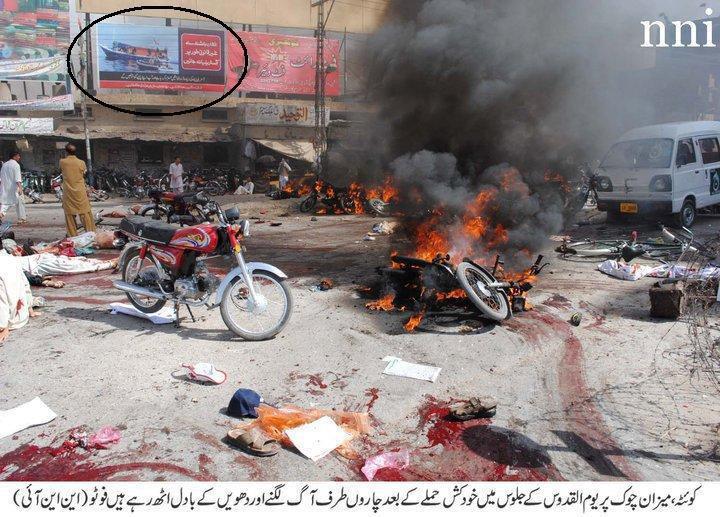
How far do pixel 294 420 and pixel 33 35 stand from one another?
28574mm

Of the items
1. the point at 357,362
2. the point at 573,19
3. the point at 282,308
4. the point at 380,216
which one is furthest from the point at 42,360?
the point at 380,216

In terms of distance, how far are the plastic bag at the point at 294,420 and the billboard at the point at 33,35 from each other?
27.2 meters

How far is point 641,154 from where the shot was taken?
11797 millimetres

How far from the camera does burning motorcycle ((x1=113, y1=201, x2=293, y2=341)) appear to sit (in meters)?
5.33

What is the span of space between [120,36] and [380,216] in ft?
63.3

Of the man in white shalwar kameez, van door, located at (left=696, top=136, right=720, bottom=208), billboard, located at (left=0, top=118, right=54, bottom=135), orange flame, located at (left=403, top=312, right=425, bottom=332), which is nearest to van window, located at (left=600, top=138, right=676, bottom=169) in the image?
van door, located at (left=696, top=136, right=720, bottom=208)

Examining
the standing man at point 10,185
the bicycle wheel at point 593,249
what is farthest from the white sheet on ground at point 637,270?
the standing man at point 10,185

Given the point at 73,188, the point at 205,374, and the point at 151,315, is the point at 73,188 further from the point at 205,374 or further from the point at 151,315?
the point at 205,374

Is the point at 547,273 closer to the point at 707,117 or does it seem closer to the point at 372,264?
the point at 372,264

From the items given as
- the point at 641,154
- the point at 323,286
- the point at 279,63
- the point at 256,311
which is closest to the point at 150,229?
the point at 256,311

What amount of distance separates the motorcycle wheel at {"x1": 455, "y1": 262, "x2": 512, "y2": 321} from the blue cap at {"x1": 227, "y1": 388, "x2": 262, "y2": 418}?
2.55 metres

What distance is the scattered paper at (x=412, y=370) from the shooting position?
4.57 metres

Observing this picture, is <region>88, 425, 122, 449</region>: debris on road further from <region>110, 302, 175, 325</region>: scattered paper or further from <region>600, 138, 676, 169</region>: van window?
<region>600, 138, 676, 169</region>: van window

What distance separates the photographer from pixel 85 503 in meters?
2.96
